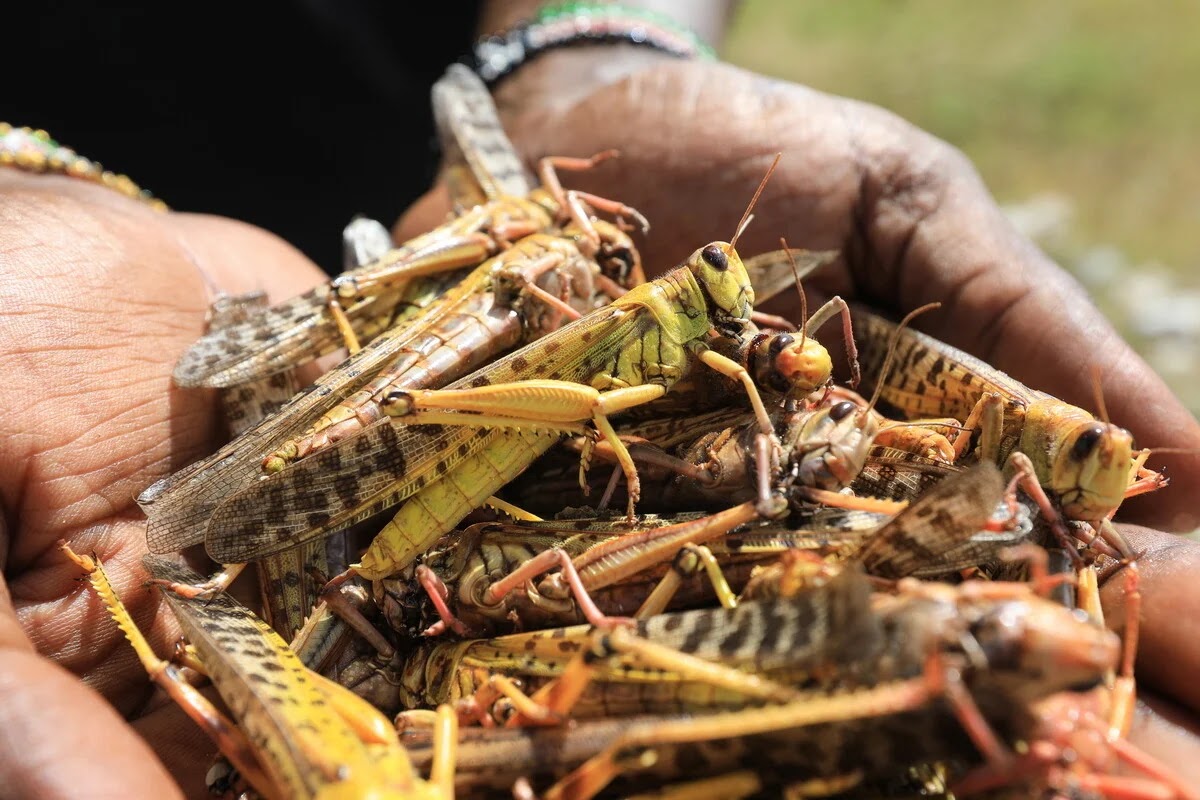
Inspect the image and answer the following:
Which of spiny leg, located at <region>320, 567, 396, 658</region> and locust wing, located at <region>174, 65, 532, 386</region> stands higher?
locust wing, located at <region>174, 65, 532, 386</region>

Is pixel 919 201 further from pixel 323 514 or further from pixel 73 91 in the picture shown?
pixel 73 91

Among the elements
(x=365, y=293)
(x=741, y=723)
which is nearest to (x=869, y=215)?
(x=365, y=293)

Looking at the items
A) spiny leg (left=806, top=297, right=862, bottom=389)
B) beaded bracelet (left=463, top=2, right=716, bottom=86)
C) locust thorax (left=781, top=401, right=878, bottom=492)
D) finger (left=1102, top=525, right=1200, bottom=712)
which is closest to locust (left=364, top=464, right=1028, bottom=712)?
locust thorax (left=781, top=401, right=878, bottom=492)

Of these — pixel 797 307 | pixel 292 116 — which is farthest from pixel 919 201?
pixel 292 116

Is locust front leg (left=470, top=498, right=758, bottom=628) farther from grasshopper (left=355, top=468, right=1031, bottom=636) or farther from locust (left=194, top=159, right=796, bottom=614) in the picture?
locust (left=194, top=159, right=796, bottom=614)

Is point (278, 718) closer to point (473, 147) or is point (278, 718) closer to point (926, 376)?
point (926, 376)

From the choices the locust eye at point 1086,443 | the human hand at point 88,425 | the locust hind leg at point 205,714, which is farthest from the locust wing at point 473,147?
the locust eye at point 1086,443
